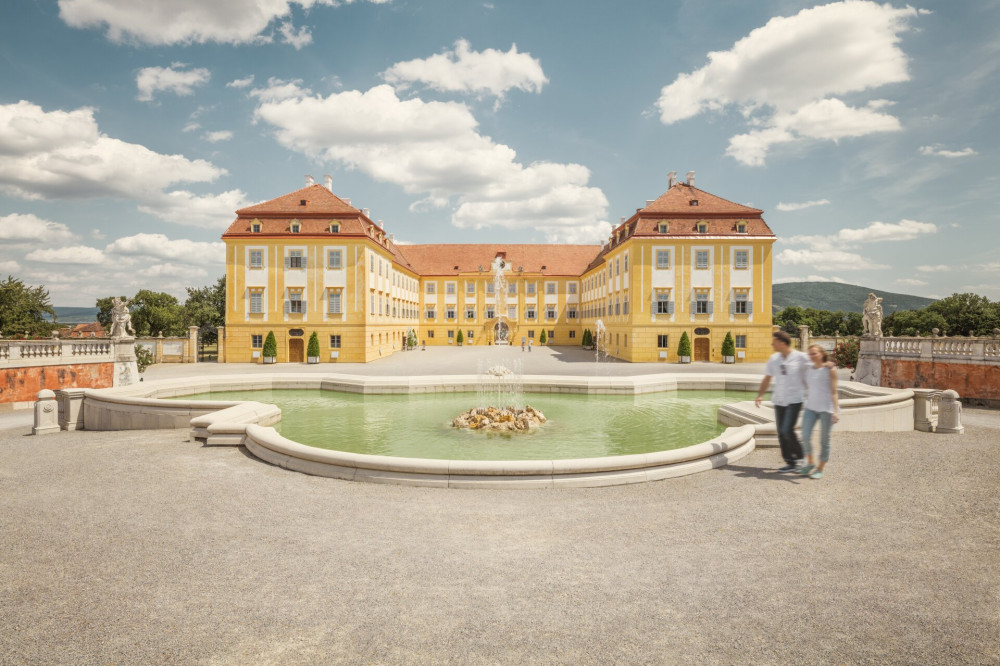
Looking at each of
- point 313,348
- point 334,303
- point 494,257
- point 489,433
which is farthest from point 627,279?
point 494,257

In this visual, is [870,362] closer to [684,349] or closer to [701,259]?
[684,349]

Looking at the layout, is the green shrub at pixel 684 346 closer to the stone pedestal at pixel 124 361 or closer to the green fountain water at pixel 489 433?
the green fountain water at pixel 489 433

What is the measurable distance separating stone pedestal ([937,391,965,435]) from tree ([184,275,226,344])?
7001 centimetres

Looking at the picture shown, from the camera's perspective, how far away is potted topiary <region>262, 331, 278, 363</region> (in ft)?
117

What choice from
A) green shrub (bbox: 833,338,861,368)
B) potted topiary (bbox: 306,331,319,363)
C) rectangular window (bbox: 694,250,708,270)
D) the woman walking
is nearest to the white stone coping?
the woman walking

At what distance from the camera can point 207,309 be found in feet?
214

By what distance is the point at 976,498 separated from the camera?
6.98 m

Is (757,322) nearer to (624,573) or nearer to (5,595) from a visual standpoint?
(624,573)

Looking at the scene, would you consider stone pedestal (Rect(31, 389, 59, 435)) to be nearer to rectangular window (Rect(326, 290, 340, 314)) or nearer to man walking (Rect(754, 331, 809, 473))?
man walking (Rect(754, 331, 809, 473))

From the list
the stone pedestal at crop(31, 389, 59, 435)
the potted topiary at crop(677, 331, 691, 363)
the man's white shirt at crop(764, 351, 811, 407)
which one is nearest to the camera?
the man's white shirt at crop(764, 351, 811, 407)

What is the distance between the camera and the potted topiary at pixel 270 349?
117 ft

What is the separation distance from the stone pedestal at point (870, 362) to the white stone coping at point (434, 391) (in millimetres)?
5836

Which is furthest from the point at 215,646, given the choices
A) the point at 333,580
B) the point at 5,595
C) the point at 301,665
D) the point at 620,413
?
the point at 620,413

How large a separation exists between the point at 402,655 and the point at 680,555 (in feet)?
10.2
